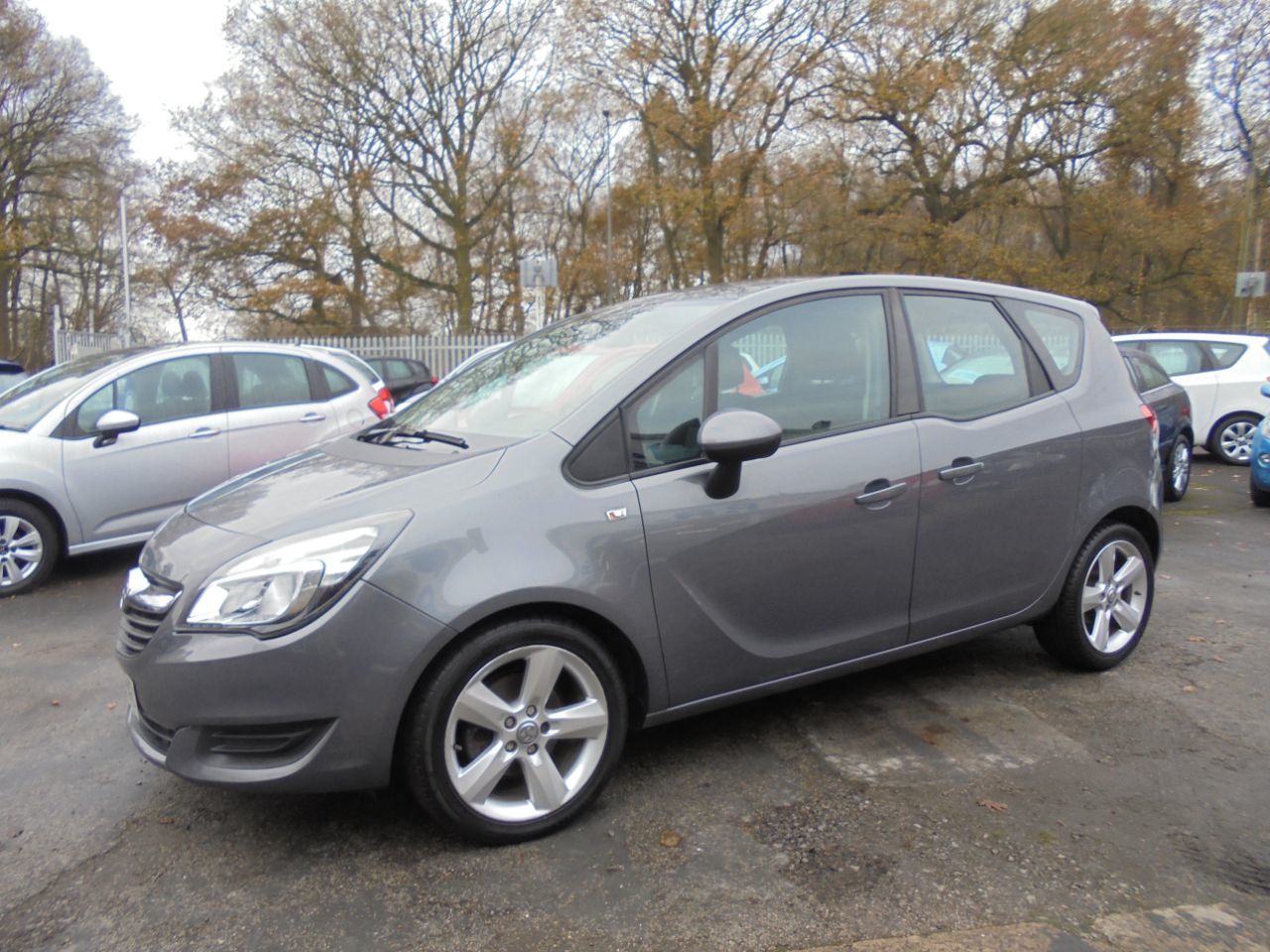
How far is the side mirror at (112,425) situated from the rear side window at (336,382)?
5.19 ft

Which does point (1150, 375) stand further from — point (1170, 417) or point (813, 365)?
point (813, 365)

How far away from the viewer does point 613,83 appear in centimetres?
2712

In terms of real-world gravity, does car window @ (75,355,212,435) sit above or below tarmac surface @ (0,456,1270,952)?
above

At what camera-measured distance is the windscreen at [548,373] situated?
3312 millimetres

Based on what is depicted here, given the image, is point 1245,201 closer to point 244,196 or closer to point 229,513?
point 244,196

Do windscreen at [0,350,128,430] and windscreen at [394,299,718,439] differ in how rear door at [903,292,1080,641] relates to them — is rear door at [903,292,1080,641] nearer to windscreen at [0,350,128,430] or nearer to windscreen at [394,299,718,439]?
windscreen at [394,299,718,439]

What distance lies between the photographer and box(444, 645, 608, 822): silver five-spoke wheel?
2.78 meters

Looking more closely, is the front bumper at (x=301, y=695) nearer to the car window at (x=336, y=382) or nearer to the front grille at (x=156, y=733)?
the front grille at (x=156, y=733)

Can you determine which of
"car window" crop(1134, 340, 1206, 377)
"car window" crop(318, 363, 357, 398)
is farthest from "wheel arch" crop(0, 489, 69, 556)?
"car window" crop(1134, 340, 1206, 377)

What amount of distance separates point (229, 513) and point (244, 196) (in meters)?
28.1

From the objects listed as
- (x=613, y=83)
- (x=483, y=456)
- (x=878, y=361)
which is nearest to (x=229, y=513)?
(x=483, y=456)

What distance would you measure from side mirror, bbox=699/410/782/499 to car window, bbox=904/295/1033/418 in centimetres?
96

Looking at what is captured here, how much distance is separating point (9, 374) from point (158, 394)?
18.4 ft

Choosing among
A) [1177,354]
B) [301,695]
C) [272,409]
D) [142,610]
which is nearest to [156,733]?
[142,610]
